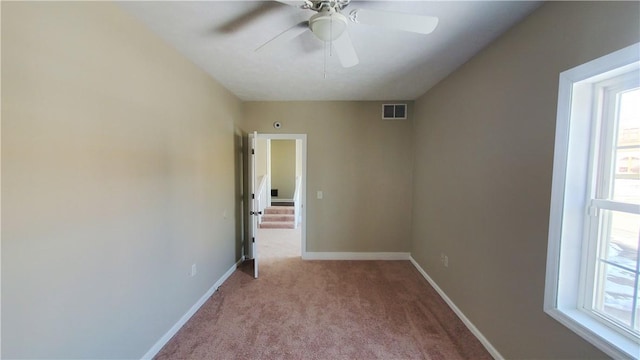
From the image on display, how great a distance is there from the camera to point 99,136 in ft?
4.85

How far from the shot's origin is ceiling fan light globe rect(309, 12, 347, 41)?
1.47 metres

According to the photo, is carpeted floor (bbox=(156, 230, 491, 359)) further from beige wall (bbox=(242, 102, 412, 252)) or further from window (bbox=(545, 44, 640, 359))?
window (bbox=(545, 44, 640, 359))

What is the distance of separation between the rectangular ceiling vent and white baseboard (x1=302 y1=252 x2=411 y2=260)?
2181mm

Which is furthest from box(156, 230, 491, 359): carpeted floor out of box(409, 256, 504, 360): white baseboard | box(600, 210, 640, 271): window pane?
box(600, 210, 640, 271): window pane

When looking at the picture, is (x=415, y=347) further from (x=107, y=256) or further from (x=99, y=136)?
(x=99, y=136)

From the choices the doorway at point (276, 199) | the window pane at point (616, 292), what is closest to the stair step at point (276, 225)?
the doorway at point (276, 199)

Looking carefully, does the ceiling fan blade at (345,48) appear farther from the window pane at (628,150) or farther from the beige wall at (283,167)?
the beige wall at (283,167)

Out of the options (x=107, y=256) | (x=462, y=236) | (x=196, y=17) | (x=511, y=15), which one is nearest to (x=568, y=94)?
(x=511, y=15)

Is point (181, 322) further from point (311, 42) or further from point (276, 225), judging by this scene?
point (276, 225)

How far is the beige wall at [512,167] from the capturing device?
136 cm

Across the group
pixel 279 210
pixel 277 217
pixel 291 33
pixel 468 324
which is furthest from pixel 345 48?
pixel 279 210

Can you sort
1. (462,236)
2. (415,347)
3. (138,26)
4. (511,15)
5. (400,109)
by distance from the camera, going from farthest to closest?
1. (400,109)
2. (462,236)
3. (415,347)
4. (138,26)
5. (511,15)

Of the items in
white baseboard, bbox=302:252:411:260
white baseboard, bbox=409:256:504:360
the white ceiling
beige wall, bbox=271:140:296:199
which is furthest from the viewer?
beige wall, bbox=271:140:296:199

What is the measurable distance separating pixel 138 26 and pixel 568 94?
277 centimetres
